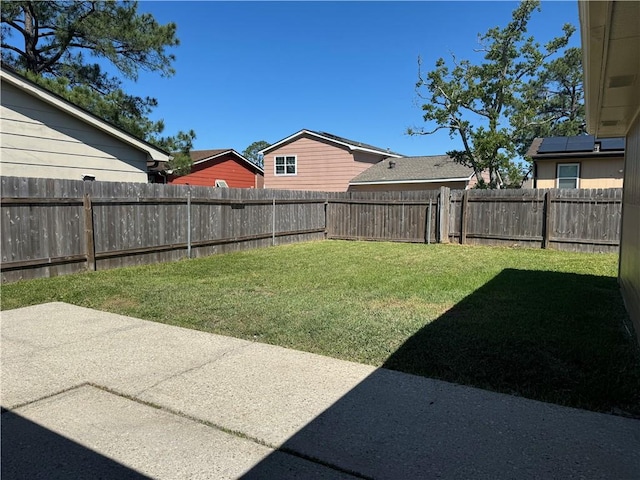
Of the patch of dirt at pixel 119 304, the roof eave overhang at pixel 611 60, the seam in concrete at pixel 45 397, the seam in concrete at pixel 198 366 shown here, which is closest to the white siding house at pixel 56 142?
the patch of dirt at pixel 119 304

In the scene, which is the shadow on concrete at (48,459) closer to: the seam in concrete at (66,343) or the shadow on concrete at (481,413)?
the shadow on concrete at (481,413)

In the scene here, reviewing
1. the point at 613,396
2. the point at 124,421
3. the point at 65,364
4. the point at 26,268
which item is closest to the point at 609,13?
the point at 613,396

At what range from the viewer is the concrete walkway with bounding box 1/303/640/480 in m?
2.33

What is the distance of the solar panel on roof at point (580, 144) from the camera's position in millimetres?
16094

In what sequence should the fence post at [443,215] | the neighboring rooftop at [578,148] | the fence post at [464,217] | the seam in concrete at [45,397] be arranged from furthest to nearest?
the neighboring rooftop at [578,148], the fence post at [443,215], the fence post at [464,217], the seam in concrete at [45,397]

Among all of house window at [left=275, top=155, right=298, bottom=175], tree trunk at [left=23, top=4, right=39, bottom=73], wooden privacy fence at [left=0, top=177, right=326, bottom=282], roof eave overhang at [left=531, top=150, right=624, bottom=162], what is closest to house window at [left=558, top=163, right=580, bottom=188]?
roof eave overhang at [left=531, top=150, right=624, bottom=162]

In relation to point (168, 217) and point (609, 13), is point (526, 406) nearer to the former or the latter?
point (609, 13)

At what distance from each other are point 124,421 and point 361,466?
157cm

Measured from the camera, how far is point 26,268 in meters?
7.25

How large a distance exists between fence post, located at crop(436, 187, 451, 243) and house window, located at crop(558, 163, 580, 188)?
5.78 m

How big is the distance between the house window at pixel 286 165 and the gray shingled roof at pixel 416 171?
353 centimetres

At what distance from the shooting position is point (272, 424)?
2.80m

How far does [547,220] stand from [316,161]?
13.9 meters

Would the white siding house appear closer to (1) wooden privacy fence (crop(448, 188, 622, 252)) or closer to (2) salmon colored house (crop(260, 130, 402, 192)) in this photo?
(1) wooden privacy fence (crop(448, 188, 622, 252))
